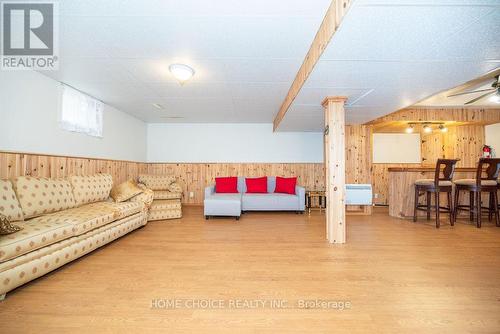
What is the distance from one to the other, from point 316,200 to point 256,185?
1652 mm

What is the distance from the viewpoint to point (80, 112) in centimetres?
338

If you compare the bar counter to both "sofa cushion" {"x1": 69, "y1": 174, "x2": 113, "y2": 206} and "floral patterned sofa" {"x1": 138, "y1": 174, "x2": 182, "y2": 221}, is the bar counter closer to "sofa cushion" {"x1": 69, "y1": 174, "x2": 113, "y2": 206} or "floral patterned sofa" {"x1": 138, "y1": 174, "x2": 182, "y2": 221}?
"floral patterned sofa" {"x1": 138, "y1": 174, "x2": 182, "y2": 221}

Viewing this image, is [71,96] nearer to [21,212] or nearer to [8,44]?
[8,44]

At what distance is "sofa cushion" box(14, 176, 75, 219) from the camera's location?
7.25ft

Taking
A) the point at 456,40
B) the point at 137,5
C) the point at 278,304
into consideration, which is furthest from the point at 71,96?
the point at 456,40

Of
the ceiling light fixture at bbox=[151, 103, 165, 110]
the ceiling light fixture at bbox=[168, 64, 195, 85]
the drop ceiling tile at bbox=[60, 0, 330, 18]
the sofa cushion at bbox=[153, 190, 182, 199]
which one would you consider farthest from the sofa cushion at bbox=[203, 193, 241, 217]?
the drop ceiling tile at bbox=[60, 0, 330, 18]

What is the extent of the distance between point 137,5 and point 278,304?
2579mm

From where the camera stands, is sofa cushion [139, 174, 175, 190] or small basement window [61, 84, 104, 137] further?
sofa cushion [139, 174, 175, 190]

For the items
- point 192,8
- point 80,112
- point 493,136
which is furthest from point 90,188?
point 493,136

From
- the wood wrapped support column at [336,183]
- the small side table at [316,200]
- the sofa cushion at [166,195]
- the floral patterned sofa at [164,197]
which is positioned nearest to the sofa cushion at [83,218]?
the floral patterned sofa at [164,197]

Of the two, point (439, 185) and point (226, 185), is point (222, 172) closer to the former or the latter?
point (226, 185)

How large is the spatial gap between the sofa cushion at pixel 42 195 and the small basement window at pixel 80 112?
41.9 inches

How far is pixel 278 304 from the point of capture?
1514 mm

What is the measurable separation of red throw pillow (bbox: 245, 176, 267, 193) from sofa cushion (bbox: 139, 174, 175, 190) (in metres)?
1.89
